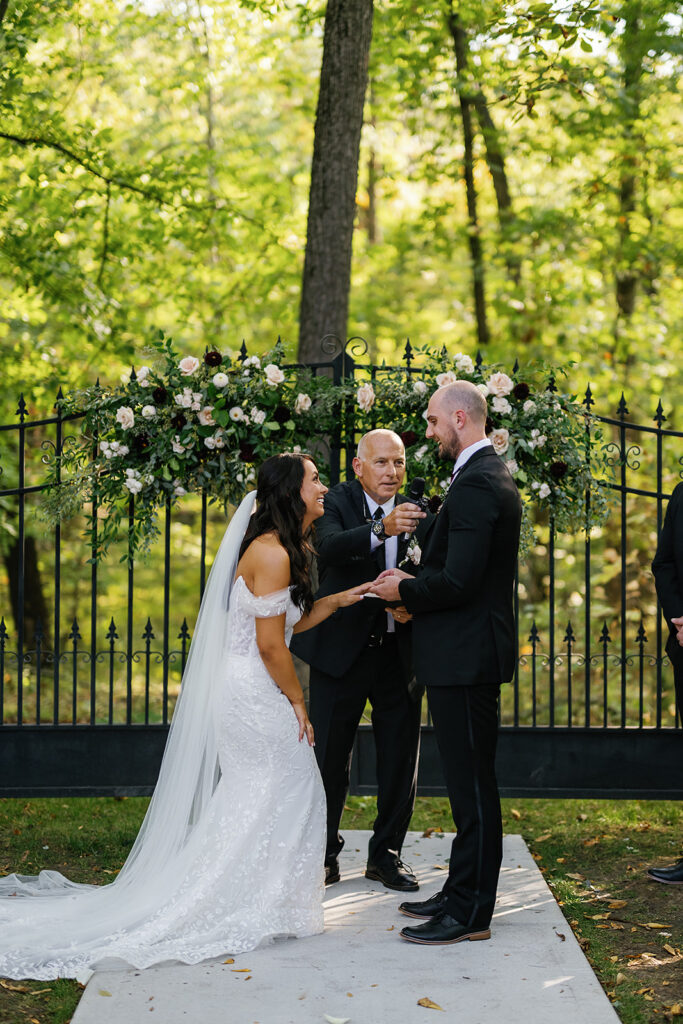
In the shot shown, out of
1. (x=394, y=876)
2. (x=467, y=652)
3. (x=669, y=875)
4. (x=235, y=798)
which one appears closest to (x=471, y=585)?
(x=467, y=652)

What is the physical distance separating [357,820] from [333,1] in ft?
18.5

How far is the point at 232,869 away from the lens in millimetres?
4305

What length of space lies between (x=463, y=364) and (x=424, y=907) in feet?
9.48

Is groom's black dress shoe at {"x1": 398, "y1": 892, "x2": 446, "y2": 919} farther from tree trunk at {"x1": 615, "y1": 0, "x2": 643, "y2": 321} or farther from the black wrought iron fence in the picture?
tree trunk at {"x1": 615, "y1": 0, "x2": 643, "y2": 321}

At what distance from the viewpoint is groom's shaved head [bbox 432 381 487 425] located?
4.34 metres

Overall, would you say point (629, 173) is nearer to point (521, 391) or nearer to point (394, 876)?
point (521, 391)

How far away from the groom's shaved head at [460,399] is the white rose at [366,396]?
4.50 ft

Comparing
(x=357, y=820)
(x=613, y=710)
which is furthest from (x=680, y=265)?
(x=357, y=820)

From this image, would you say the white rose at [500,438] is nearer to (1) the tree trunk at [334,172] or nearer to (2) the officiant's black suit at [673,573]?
(2) the officiant's black suit at [673,573]

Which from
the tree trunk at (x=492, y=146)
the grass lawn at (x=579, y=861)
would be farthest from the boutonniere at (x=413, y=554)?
the tree trunk at (x=492, y=146)

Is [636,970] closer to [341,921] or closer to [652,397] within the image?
[341,921]

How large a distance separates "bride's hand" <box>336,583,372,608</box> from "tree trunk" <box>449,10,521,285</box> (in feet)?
23.3

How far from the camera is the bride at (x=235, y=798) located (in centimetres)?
424

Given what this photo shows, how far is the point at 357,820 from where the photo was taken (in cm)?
661
